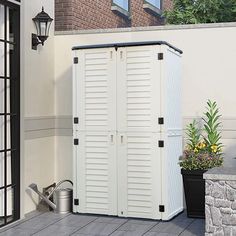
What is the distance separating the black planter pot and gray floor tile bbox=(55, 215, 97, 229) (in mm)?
1205

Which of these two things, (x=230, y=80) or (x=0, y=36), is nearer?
Result: (x=0, y=36)

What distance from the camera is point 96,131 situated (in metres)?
6.79

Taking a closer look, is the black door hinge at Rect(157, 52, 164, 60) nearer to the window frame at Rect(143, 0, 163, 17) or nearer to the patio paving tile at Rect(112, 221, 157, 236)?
the patio paving tile at Rect(112, 221, 157, 236)

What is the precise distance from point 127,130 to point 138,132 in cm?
15

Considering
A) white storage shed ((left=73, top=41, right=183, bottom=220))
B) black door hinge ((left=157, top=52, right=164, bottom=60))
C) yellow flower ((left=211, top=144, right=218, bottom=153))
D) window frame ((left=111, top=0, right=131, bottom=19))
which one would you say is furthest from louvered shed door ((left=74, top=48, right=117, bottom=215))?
window frame ((left=111, top=0, right=131, bottom=19))

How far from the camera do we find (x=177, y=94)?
273 inches

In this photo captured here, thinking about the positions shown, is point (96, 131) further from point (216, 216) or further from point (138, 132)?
point (216, 216)

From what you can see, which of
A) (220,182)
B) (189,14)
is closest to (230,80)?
(220,182)

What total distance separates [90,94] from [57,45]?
54.4 inches

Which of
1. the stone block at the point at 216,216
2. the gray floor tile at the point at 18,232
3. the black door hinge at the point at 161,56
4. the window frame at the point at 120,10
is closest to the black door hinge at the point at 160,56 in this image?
the black door hinge at the point at 161,56

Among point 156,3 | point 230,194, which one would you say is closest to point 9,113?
point 230,194

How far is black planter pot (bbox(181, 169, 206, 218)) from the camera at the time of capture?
6.59 meters

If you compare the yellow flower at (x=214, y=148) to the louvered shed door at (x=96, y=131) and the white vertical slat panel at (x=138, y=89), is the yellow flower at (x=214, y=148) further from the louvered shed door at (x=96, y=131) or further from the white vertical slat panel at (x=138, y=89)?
the louvered shed door at (x=96, y=131)

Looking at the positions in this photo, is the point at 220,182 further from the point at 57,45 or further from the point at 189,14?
the point at 189,14
